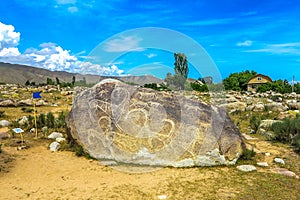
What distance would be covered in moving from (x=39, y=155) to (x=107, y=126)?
7.80 feet

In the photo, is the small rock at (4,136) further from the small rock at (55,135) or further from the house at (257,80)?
the house at (257,80)

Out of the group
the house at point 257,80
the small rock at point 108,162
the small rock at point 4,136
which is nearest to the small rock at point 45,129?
the small rock at point 4,136

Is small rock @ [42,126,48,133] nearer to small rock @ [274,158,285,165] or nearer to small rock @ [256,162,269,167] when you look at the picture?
small rock @ [256,162,269,167]

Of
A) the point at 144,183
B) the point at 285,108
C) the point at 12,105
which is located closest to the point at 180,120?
the point at 144,183

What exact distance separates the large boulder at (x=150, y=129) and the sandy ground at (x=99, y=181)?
47 centimetres

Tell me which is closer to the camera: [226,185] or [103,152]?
[226,185]

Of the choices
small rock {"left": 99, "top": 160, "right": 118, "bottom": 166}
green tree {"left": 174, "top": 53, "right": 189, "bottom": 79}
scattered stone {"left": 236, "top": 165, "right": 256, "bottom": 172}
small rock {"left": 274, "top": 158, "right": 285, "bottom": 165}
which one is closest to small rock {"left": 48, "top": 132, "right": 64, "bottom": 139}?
small rock {"left": 99, "top": 160, "right": 118, "bottom": 166}

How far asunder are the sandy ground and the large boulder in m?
0.47

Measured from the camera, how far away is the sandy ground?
6336 millimetres

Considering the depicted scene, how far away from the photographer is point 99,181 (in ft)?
23.2

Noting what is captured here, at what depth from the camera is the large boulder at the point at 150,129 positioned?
328 inches

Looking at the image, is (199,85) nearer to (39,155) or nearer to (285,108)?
(285,108)

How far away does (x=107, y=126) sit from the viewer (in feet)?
29.5

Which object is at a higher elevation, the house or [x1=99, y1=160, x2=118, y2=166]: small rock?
the house
